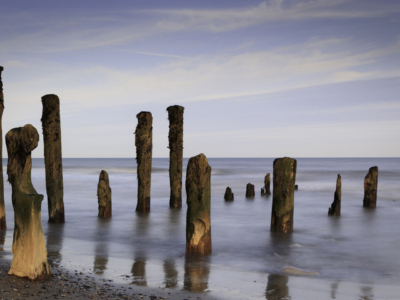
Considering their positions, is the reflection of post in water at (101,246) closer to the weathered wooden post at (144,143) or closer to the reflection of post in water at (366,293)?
the weathered wooden post at (144,143)

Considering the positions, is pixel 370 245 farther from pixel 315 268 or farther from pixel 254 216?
pixel 254 216

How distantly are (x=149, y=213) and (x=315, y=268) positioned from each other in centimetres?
681

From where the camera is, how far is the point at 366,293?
5789 millimetres

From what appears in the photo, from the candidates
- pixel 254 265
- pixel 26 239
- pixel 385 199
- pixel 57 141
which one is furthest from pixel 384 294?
pixel 385 199

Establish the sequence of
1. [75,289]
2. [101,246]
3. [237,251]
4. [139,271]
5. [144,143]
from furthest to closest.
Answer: [144,143] → [101,246] → [237,251] → [139,271] → [75,289]

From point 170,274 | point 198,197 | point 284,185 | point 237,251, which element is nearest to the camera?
point 170,274

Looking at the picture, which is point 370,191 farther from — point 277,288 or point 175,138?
point 277,288

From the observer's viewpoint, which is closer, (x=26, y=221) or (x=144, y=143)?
(x=26, y=221)

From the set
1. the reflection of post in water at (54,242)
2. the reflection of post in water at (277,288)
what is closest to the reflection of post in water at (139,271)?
the reflection of post in water at (54,242)

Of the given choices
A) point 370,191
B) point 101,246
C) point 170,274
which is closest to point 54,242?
point 101,246

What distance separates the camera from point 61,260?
6.96 meters

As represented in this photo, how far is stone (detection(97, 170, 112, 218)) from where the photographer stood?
1116cm

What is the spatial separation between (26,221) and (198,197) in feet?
9.22

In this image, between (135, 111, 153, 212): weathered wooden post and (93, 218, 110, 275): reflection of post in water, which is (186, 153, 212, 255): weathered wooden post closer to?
(93, 218, 110, 275): reflection of post in water
